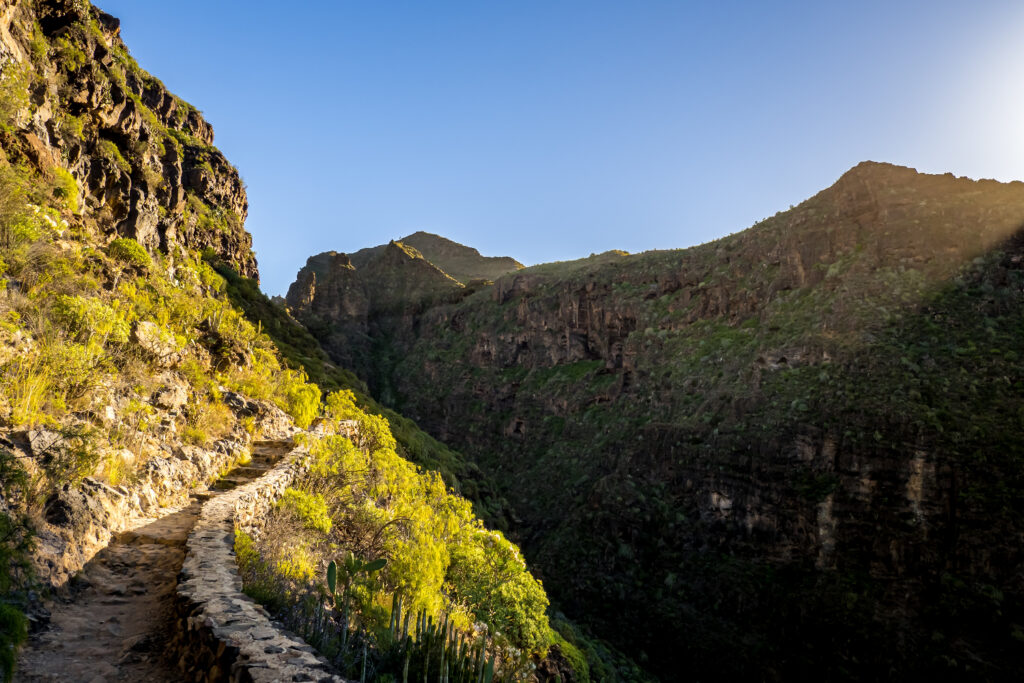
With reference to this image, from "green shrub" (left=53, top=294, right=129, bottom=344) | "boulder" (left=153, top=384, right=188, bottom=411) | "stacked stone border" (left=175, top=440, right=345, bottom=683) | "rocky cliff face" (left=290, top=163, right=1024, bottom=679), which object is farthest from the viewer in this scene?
"rocky cliff face" (left=290, top=163, right=1024, bottom=679)

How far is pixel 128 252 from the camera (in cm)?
1683

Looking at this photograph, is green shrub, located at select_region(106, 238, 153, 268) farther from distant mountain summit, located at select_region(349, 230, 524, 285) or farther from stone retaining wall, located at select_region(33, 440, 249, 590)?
distant mountain summit, located at select_region(349, 230, 524, 285)

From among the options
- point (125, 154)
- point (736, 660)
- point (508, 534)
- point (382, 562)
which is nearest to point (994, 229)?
point (736, 660)

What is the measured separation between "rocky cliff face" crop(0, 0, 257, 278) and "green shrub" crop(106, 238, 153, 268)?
1.11 m

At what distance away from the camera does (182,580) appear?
6371 mm

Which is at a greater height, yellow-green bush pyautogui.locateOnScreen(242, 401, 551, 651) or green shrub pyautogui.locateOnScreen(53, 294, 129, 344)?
green shrub pyautogui.locateOnScreen(53, 294, 129, 344)

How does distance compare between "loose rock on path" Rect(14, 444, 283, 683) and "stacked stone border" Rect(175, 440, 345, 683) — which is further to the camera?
"loose rock on path" Rect(14, 444, 283, 683)

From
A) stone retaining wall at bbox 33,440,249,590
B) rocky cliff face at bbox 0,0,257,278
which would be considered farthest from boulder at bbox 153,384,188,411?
rocky cliff face at bbox 0,0,257,278

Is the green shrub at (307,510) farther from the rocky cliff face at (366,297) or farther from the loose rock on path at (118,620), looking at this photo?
the rocky cliff face at (366,297)

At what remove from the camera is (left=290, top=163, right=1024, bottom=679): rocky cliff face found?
94.1 ft

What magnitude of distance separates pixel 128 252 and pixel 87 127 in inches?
210

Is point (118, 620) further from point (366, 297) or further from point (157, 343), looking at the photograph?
point (366, 297)

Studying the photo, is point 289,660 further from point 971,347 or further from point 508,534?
point 971,347

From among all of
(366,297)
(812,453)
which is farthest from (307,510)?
(366,297)
